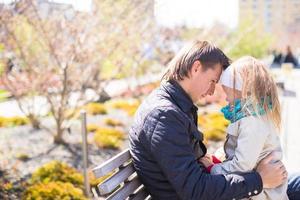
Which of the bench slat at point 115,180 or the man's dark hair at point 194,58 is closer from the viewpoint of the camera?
the bench slat at point 115,180

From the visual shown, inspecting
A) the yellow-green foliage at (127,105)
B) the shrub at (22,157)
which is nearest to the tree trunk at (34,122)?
the shrub at (22,157)

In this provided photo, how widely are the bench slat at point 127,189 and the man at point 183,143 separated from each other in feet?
0.19

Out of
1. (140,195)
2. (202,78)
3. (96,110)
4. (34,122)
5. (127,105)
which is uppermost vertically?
(202,78)

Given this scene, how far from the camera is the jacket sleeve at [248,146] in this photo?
2480 millimetres

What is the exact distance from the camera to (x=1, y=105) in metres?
12.1

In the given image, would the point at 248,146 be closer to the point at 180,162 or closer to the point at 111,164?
the point at 180,162

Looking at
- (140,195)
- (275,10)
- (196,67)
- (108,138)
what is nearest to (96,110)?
(108,138)

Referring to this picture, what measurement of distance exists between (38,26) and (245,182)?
15.8ft

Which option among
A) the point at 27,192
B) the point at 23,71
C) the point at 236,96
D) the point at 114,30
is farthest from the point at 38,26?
the point at 236,96

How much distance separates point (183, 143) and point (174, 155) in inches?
2.7

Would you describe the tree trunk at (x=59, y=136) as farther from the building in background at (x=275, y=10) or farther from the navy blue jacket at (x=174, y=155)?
the building in background at (x=275, y=10)

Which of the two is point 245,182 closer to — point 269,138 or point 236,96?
point 269,138

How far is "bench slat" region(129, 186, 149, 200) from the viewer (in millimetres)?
2587

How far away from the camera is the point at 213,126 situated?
8.41 metres
